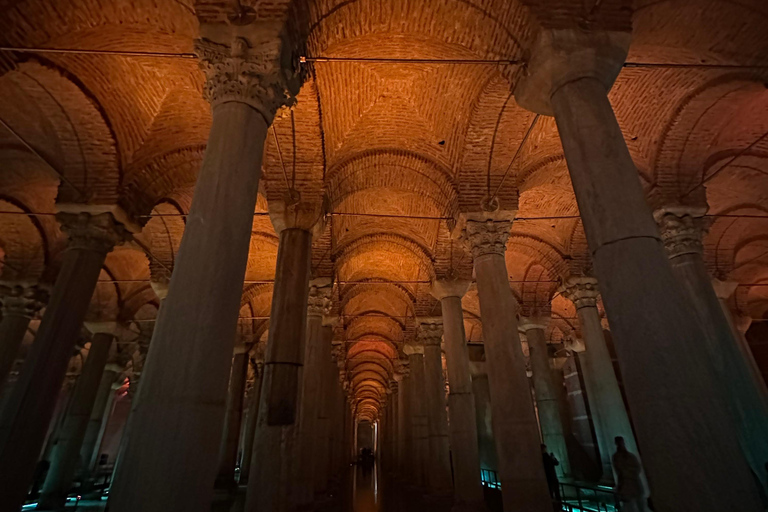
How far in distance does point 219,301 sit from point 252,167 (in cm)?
120

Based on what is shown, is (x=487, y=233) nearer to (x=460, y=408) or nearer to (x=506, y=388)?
(x=506, y=388)

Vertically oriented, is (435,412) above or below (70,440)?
above

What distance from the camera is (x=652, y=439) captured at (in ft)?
8.80

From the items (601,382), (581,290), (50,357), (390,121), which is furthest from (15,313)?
(581,290)

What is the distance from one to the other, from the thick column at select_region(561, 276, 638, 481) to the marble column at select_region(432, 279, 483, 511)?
2713 millimetres

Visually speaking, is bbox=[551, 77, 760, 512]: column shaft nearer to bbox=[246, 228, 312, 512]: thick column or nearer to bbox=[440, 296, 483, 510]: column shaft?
bbox=[246, 228, 312, 512]: thick column

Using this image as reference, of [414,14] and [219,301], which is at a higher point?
[414,14]

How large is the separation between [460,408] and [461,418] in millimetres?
179

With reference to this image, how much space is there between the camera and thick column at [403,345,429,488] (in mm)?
11648

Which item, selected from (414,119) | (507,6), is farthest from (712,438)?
(414,119)

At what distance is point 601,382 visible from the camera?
864cm

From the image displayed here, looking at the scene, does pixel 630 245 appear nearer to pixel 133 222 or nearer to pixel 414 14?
pixel 414 14

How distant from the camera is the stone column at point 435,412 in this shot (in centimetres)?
1014

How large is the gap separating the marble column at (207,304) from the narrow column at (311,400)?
4013 millimetres
